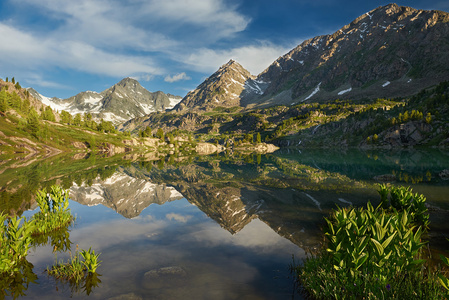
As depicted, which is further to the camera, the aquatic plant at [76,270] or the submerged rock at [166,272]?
the submerged rock at [166,272]

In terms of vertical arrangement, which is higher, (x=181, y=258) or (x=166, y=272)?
(x=166, y=272)

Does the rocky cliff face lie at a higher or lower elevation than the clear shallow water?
higher


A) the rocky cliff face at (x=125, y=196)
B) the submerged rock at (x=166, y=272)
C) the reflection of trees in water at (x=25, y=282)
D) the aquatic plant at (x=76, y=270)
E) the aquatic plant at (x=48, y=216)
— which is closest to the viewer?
the reflection of trees in water at (x=25, y=282)

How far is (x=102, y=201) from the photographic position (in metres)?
27.6

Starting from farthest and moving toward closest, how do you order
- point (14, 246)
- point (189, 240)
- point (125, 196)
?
point (125, 196), point (189, 240), point (14, 246)

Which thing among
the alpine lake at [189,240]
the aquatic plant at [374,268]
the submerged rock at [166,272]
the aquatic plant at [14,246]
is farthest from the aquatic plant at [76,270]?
the aquatic plant at [374,268]

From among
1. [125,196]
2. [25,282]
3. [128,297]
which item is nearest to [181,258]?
[128,297]

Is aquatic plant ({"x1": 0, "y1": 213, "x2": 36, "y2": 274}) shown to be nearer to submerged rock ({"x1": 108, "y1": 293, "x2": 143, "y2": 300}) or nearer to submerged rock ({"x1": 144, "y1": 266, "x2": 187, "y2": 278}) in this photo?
submerged rock ({"x1": 108, "y1": 293, "x2": 143, "y2": 300})

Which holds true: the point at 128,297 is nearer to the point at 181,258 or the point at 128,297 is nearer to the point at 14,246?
the point at 181,258

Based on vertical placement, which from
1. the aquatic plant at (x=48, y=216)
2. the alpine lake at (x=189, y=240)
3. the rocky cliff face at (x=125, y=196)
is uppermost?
the aquatic plant at (x=48, y=216)

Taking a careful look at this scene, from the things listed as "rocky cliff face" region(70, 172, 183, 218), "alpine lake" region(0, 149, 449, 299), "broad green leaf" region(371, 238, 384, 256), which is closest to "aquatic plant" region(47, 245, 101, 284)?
"alpine lake" region(0, 149, 449, 299)

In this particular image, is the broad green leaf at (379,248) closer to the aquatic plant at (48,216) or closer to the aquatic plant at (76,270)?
the aquatic plant at (76,270)

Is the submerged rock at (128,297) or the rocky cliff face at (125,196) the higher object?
the rocky cliff face at (125,196)

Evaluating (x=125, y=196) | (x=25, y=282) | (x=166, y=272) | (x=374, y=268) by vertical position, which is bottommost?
(x=166, y=272)
